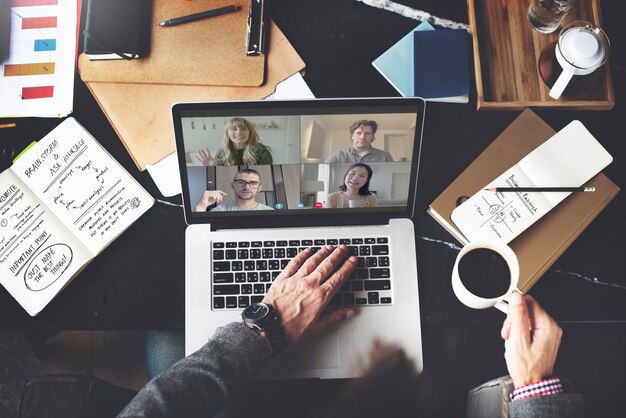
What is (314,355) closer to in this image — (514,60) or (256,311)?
(256,311)

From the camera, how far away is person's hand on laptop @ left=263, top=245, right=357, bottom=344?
3.22 feet

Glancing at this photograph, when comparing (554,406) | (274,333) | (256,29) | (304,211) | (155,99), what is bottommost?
(554,406)

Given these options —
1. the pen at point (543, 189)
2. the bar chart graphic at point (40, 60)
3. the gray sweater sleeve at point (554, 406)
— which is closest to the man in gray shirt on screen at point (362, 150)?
the pen at point (543, 189)

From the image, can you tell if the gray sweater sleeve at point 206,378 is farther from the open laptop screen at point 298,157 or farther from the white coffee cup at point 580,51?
the white coffee cup at point 580,51

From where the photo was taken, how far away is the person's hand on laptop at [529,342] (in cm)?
92

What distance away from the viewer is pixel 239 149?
3.08ft

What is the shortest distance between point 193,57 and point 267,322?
0.56m

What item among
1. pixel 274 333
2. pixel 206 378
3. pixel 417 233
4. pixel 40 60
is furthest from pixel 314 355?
pixel 40 60

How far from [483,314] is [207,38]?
773 mm

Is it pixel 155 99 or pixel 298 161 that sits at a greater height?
pixel 155 99

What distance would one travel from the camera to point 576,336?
155 centimetres

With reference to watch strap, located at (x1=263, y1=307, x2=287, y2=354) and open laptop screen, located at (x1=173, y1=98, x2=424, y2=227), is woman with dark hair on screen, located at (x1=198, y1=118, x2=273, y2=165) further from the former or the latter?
watch strap, located at (x1=263, y1=307, x2=287, y2=354)

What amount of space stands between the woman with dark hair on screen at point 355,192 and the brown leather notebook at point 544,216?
0.45 feet

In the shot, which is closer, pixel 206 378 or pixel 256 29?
pixel 206 378
